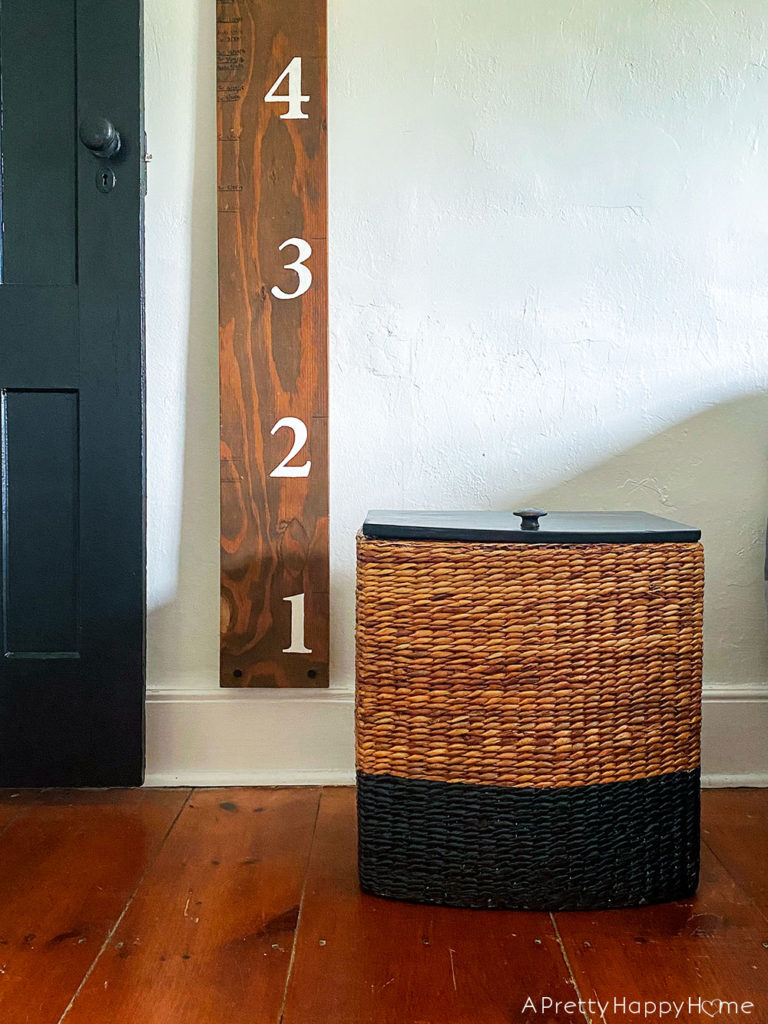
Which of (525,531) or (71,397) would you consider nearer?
(525,531)

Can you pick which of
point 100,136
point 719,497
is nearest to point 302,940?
point 719,497

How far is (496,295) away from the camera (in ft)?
5.33

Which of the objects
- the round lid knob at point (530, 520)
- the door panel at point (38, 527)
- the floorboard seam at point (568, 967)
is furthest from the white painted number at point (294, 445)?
the floorboard seam at point (568, 967)

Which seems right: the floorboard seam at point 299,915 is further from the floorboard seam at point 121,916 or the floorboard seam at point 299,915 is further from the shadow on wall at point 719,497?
the shadow on wall at point 719,497

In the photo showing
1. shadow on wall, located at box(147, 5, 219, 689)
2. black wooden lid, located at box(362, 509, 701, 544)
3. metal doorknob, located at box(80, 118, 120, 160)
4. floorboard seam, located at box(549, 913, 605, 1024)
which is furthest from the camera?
shadow on wall, located at box(147, 5, 219, 689)

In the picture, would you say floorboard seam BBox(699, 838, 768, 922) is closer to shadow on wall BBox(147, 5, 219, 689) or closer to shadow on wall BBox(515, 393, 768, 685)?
shadow on wall BBox(515, 393, 768, 685)

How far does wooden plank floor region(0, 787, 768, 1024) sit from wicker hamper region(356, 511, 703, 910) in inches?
2.3

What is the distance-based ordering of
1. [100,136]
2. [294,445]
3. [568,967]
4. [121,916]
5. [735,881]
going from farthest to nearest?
[294,445]
[100,136]
[735,881]
[121,916]
[568,967]

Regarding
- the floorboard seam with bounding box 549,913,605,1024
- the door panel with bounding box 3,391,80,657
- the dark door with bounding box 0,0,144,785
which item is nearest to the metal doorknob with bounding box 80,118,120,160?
the dark door with bounding box 0,0,144,785

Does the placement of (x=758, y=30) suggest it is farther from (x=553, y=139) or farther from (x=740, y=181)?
(x=553, y=139)

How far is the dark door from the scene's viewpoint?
1553mm

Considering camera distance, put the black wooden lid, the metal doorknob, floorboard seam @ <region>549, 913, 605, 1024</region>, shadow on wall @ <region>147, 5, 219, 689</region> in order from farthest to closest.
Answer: shadow on wall @ <region>147, 5, 219, 689</region> < the metal doorknob < the black wooden lid < floorboard seam @ <region>549, 913, 605, 1024</region>

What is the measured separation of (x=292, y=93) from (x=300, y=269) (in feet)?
1.01

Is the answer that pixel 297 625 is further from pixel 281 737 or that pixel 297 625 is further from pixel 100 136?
pixel 100 136
